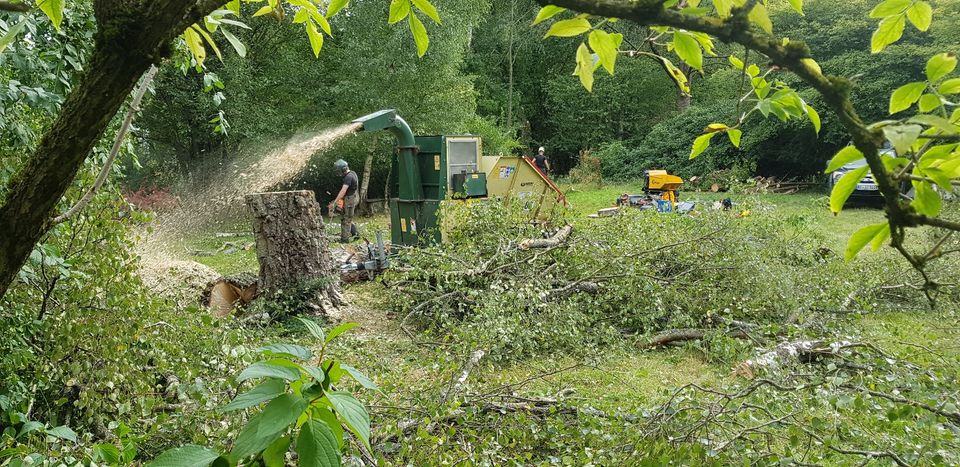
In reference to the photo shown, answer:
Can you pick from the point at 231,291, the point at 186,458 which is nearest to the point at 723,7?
the point at 186,458

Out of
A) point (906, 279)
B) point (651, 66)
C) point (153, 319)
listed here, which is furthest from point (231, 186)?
point (651, 66)

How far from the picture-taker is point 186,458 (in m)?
1.15

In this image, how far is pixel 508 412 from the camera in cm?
378

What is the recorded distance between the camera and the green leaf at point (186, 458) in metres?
1.13

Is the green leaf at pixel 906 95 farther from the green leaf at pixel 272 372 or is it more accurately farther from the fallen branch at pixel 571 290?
the fallen branch at pixel 571 290

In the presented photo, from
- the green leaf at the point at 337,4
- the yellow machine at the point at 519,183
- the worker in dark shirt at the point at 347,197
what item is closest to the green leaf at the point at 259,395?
the green leaf at the point at 337,4

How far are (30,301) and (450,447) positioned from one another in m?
2.38

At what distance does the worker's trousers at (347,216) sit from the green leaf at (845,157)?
12879mm

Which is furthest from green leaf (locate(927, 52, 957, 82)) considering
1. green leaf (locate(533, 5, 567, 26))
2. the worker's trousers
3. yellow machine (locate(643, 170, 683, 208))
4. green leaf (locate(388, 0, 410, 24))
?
yellow machine (locate(643, 170, 683, 208))

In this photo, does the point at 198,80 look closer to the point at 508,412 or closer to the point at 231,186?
the point at 231,186

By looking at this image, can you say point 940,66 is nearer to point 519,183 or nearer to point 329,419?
point 329,419

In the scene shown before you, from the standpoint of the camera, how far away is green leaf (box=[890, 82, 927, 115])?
1097 millimetres

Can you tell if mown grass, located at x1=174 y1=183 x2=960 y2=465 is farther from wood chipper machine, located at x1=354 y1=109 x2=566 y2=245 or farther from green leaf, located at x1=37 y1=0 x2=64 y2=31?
green leaf, located at x1=37 y1=0 x2=64 y2=31

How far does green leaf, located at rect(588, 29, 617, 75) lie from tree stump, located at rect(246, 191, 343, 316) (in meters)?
6.74
